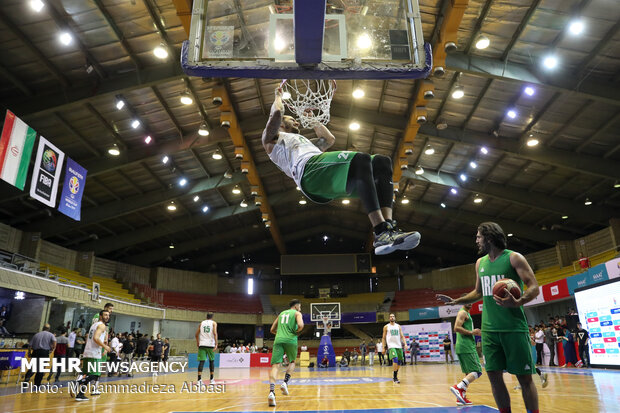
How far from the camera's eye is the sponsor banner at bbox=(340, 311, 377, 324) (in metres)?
30.7

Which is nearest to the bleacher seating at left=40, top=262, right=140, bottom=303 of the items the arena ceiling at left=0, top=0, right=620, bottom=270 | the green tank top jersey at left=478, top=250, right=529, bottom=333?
the arena ceiling at left=0, top=0, right=620, bottom=270

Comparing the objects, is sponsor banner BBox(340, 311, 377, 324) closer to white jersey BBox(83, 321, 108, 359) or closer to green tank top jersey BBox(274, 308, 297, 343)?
green tank top jersey BBox(274, 308, 297, 343)

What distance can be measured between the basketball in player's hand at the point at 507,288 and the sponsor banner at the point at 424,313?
24.7 meters

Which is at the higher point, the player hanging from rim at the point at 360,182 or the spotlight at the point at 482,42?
the spotlight at the point at 482,42

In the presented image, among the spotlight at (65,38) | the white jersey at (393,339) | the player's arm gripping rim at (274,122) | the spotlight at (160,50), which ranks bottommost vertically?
the white jersey at (393,339)

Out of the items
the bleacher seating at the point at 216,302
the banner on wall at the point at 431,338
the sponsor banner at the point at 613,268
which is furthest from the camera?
the bleacher seating at the point at 216,302

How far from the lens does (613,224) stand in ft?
63.9

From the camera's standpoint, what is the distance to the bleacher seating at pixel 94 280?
65.3 feet

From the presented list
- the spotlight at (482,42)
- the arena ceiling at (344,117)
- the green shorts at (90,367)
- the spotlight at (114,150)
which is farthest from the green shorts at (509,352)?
the spotlight at (114,150)

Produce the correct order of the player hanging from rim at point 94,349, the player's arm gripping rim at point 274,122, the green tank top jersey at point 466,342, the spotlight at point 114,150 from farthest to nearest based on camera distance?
the spotlight at point 114,150 < the player hanging from rim at point 94,349 < the green tank top jersey at point 466,342 < the player's arm gripping rim at point 274,122

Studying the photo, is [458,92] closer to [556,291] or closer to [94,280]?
[556,291]

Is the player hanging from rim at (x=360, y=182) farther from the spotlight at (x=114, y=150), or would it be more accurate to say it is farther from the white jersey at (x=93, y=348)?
the spotlight at (x=114, y=150)

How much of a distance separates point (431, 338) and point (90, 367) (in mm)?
20113

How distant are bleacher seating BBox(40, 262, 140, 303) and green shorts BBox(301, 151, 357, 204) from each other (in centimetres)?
1871
